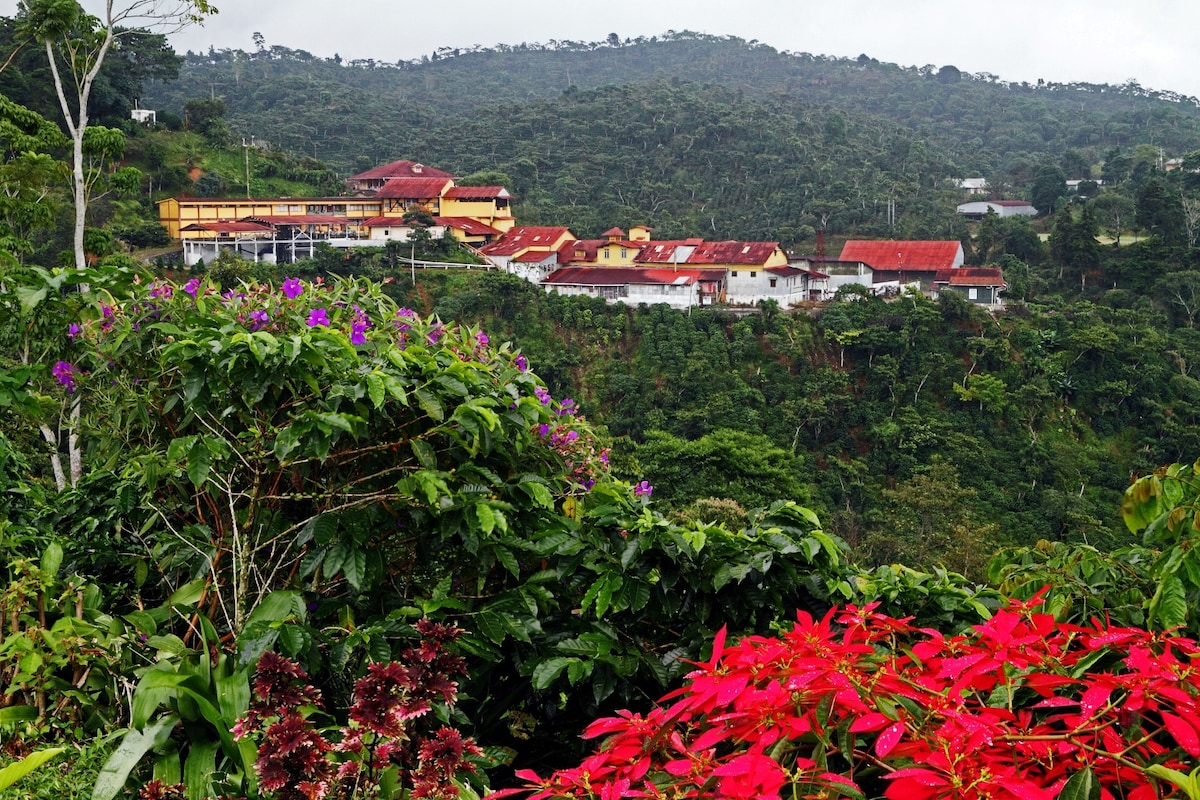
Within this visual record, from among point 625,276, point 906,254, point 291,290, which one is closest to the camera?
point 291,290

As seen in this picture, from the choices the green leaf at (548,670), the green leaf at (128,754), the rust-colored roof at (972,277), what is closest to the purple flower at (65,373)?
the green leaf at (128,754)

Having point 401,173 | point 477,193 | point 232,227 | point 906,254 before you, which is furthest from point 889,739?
point 401,173

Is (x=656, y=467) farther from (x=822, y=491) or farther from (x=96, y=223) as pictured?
(x=96, y=223)

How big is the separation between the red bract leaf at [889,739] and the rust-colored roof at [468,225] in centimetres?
2582

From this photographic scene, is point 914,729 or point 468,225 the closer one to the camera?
point 914,729

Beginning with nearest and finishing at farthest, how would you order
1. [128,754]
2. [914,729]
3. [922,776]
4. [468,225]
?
1. [922,776]
2. [914,729]
3. [128,754]
4. [468,225]

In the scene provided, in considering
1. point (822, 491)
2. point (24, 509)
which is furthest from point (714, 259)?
point (24, 509)

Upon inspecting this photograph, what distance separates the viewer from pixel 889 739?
939 millimetres

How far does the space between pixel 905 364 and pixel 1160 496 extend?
19833 mm

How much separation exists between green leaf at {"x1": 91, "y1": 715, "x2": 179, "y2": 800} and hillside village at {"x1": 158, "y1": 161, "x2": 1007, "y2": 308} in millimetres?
21976

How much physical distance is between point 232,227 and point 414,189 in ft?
19.0

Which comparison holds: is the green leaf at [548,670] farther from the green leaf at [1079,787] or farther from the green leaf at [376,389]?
the green leaf at [1079,787]

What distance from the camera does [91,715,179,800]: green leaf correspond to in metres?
1.19

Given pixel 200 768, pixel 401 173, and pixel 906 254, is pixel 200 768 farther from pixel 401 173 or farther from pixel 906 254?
pixel 401 173
